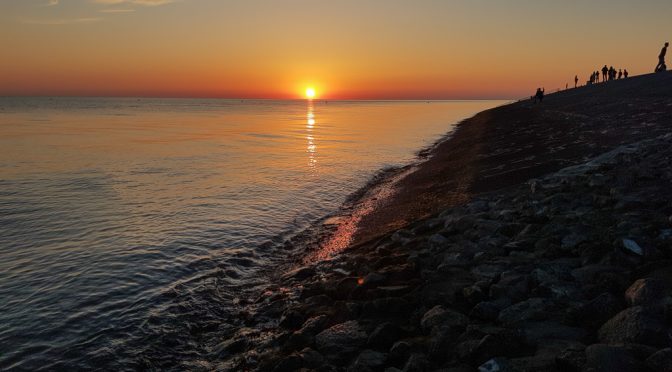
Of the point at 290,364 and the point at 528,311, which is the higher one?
the point at 528,311

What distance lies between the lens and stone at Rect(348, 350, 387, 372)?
6.34 m

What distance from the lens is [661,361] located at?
14.7 feet

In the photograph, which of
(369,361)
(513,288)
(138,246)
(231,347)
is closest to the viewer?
(369,361)

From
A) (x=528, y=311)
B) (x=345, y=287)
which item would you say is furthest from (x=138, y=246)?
(x=528, y=311)

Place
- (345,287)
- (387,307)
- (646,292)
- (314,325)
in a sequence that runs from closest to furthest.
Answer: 1. (646,292)
2. (387,307)
3. (314,325)
4. (345,287)

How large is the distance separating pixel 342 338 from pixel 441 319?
173cm

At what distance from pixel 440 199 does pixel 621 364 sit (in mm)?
14074

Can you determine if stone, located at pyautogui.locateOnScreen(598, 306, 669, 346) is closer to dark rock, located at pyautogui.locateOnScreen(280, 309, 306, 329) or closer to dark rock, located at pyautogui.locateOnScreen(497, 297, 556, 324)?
dark rock, located at pyautogui.locateOnScreen(497, 297, 556, 324)

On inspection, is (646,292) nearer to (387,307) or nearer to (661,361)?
(661,361)

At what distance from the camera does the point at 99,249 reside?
15.2 m

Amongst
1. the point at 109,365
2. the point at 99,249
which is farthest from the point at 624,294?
the point at 99,249

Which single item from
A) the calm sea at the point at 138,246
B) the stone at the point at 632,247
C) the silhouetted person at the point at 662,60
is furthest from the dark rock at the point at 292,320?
the silhouetted person at the point at 662,60

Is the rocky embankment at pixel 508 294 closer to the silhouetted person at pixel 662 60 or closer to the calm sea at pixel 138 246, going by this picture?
the calm sea at pixel 138 246

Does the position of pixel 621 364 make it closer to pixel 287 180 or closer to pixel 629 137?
pixel 629 137
